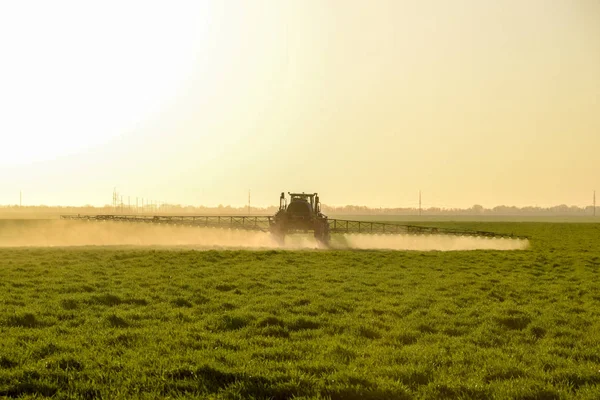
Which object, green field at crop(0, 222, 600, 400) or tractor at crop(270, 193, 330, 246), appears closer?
green field at crop(0, 222, 600, 400)

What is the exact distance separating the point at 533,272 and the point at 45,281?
2132 cm

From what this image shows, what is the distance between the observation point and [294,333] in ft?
39.6

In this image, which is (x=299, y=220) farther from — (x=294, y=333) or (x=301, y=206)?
(x=294, y=333)

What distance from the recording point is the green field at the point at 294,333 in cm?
844

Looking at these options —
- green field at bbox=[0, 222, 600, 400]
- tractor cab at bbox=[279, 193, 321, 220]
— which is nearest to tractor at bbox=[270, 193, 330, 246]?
tractor cab at bbox=[279, 193, 321, 220]

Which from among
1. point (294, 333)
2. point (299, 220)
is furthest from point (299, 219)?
point (294, 333)

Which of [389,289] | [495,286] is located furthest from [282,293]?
[495,286]

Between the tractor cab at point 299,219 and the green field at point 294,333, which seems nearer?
the green field at point 294,333

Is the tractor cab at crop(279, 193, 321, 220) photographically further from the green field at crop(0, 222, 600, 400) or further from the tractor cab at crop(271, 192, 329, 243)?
the green field at crop(0, 222, 600, 400)

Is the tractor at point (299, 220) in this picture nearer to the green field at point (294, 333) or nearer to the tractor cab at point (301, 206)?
the tractor cab at point (301, 206)

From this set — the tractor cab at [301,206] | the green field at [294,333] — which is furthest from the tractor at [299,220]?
the green field at [294,333]

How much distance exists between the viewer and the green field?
844 centimetres

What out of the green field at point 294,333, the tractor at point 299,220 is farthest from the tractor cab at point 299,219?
the green field at point 294,333

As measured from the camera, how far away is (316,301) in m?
16.0
